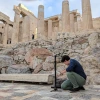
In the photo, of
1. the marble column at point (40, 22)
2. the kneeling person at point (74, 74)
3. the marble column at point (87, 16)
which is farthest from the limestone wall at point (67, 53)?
the marble column at point (40, 22)

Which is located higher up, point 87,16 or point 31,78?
point 87,16

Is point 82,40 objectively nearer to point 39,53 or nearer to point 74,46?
point 74,46

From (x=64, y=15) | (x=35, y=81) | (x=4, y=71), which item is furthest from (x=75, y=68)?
(x=64, y=15)

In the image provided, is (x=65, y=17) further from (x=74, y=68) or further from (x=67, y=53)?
(x=74, y=68)

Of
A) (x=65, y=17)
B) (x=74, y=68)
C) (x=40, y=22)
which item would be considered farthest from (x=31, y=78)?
(x=40, y=22)

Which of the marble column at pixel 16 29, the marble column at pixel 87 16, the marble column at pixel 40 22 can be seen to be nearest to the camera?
the marble column at pixel 87 16

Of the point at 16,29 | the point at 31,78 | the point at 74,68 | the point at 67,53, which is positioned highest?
the point at 16,29

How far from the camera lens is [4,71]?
948cm

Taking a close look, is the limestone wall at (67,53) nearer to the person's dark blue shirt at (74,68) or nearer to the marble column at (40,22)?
the person's dark blue shirt at (74,68)

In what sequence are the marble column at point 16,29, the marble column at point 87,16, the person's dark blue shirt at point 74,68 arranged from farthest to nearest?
the marble column at point 16,29 < the marble column at point 87,16 < the person's dark blue shirt at point 74,68

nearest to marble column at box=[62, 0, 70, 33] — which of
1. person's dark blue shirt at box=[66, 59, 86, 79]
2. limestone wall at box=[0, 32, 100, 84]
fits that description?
limestone wall at box=[0, 32, 100, 84]

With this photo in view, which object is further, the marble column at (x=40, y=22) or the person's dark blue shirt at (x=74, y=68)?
the marble column at (x=40, y=22)

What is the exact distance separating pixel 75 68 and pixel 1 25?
31.5 metres

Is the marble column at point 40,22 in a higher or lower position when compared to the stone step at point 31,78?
higher
